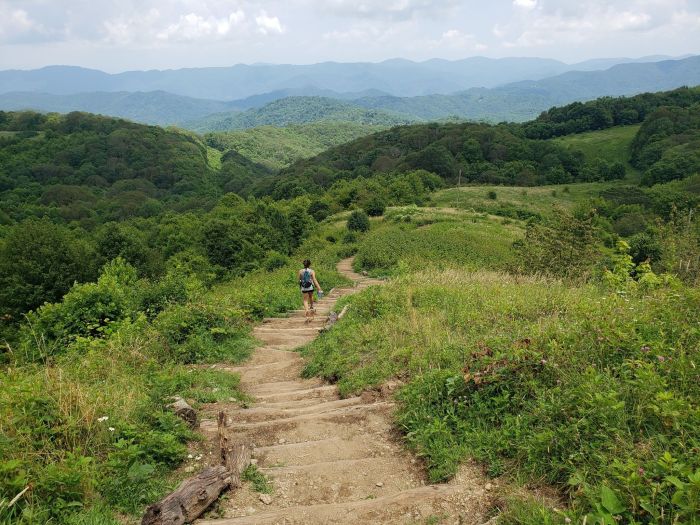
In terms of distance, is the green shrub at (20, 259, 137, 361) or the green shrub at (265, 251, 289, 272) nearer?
the green shrub at (20, 259, 137, 361)

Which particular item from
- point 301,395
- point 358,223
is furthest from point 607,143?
point 301,395

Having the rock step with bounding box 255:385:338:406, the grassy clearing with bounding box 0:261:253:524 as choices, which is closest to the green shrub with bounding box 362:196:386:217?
the grassy clearing with bounding box 0:261:253:524

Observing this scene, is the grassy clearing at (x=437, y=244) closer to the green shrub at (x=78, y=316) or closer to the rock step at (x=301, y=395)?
the rock step at (x=301, y=395)

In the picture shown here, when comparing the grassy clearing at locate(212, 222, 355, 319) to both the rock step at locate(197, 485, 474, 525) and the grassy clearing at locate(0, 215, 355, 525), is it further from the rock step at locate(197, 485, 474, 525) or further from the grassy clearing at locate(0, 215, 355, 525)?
the rock step at locate(197, 485, 474, 525)

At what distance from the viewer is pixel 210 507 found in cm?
369

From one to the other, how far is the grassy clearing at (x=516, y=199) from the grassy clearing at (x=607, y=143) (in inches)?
796

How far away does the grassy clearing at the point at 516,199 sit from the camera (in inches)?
1948

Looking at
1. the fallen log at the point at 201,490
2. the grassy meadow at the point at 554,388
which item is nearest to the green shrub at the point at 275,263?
the grassy meadow at the point at 554,388

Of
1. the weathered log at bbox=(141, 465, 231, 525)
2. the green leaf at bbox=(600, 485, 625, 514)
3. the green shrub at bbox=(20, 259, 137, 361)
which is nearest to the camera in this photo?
the green leaf at bbox=(600, 485, 625, 514)

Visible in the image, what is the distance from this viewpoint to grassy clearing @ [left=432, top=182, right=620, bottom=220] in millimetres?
49469

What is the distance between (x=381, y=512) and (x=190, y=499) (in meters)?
1.47

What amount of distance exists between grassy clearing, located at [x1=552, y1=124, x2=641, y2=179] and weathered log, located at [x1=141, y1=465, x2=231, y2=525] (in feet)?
292

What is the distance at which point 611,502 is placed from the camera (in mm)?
2814

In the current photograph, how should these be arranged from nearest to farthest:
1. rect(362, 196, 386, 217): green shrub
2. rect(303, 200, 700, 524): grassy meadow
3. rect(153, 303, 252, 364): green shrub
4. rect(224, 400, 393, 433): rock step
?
rect(303, 200, 700, 524): grassy meadow, rect(224, 400, 393, 433): rock step, rect(153, 303, 252, 364): green shrub, rect(362, 196, 386, 217): green shrub
